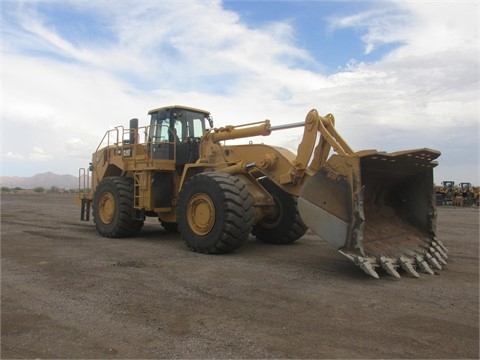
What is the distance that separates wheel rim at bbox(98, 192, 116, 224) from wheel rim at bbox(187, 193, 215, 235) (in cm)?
312

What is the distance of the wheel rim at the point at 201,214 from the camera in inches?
324

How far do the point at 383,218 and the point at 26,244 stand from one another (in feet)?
24.1

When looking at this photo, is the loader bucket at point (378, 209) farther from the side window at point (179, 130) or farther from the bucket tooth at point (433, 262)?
the side window at point (179, 130)

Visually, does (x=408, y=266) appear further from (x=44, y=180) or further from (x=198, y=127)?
(x=44, y=180)

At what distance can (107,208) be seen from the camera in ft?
36.8

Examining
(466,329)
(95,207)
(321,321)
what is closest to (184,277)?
(321,321)

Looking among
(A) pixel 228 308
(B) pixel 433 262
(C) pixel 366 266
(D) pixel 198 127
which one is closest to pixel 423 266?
(B) pixel 433 262

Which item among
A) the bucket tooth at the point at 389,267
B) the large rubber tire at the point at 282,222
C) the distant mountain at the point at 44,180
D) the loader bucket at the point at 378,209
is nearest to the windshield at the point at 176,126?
the large rubber tire at the point at 282,222

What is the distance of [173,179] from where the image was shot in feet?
35.2

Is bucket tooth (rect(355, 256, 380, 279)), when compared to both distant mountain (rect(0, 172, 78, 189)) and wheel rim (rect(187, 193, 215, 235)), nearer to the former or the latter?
wheel rim (rect(187, 193, 215, 235))

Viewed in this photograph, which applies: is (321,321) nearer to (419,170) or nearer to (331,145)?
(331,145)

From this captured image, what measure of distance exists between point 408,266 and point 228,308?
2952 mm

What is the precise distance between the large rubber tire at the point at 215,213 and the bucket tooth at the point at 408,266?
268cm

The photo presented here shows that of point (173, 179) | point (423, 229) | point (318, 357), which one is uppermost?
point (173, 179)
